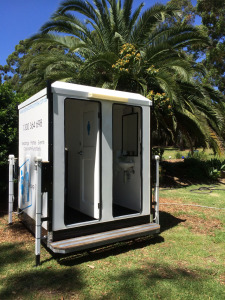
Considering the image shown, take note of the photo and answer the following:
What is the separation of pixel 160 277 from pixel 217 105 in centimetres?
915

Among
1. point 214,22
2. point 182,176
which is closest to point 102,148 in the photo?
point 182,176

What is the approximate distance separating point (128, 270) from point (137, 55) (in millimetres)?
7140

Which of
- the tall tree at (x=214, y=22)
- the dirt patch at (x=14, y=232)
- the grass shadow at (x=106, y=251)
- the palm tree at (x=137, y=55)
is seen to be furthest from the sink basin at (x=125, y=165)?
the tall tree at (x=214, y=22)

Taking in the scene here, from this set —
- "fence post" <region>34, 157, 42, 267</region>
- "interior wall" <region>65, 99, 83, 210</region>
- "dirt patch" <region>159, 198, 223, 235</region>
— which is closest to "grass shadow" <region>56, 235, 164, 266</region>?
"fence post" <region>34, 157, 42, 267</region>

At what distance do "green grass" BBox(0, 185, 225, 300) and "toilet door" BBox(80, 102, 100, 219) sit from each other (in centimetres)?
84

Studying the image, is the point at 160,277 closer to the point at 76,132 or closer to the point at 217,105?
the point at 76,132

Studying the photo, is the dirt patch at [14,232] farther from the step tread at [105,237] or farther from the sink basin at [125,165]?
the sink basin at [125,165]

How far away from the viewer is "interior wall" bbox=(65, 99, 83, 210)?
5484 mm

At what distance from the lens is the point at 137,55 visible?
879 cm

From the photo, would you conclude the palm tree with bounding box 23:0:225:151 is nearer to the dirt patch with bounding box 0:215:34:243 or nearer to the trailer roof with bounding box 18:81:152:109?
the trailer roof with bounding box 18:81:152:109

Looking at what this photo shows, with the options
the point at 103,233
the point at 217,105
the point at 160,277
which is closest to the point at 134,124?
the point at 103,233

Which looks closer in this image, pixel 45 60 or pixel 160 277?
pixel 160 277

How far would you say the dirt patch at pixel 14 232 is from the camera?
4.57m

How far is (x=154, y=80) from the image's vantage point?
9.25 meters
